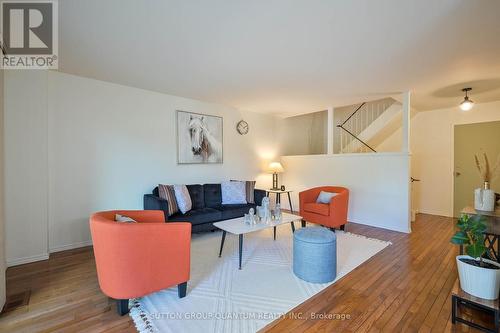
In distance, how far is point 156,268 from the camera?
6.16ft

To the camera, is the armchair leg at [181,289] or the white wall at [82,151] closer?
the armchair leg at [181,289]

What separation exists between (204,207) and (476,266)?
3.39 meters

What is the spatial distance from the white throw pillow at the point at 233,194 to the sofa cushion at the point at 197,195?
1.33ft

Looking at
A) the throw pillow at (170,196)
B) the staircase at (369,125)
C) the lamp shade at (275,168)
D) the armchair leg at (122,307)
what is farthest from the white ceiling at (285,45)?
the armchair leg at (122,307)

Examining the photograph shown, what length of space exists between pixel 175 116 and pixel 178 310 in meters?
3.26

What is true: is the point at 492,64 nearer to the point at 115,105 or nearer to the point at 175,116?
the point at 175,116

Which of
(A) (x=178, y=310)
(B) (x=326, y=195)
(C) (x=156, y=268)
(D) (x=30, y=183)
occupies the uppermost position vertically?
(D) (x=30, y=183)

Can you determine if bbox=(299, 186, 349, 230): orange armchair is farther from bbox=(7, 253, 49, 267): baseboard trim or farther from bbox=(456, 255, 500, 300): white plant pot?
bbox=(7, 253, 49, 267): baseboard trim

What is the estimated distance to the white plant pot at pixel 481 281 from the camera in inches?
65.2

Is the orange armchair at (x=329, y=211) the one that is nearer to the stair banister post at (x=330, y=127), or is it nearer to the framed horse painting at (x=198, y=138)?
the stair banister post at (x=330, y=127)

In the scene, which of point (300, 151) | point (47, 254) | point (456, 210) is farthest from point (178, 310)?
point (456, 210)

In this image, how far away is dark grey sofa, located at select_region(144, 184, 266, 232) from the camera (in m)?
3.40

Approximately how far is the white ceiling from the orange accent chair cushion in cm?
174

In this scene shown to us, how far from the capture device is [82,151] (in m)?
3.34
